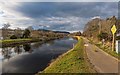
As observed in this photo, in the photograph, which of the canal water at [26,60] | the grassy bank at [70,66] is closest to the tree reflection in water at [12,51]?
the canal water at [26,60]

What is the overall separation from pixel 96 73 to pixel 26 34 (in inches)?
3866

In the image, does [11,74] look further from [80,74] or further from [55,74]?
[80,74]

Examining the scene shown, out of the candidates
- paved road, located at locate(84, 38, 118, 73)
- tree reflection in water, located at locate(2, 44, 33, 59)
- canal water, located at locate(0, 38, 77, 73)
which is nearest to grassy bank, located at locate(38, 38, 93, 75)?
paved road, located at locate(84, 38, 118, 73)

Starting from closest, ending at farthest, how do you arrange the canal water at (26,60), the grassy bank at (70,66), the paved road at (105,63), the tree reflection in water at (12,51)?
the paved road at (105,63) < the grassy bank at (70,66) < the canal water at (26,60) < the tree reflection in water at (12,51)

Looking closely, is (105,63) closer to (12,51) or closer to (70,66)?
(70,66)

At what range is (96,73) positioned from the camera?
536 inches

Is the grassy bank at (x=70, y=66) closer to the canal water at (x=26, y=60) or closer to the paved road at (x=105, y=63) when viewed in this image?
the paved road at (x=105, y=63)

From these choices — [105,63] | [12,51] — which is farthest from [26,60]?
[12,51]

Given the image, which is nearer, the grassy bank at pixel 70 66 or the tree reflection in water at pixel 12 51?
the grassy bank at pixel 70 66

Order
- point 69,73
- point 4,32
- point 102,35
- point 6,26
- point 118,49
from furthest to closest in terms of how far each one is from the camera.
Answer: point 6,26 < point 4,32 < point 102,35 < point 118,49 < point 69,73

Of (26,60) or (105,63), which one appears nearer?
(105,63)

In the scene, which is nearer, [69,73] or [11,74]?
[69,73]

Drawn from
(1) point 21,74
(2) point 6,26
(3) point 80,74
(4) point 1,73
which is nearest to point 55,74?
(3) point 80,74

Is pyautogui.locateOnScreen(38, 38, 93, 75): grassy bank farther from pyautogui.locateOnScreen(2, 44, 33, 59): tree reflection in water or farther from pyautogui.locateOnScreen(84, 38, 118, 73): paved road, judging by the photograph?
pyautogui.locateOnScreen(2, 44, 33, 59): tree reflection in water
